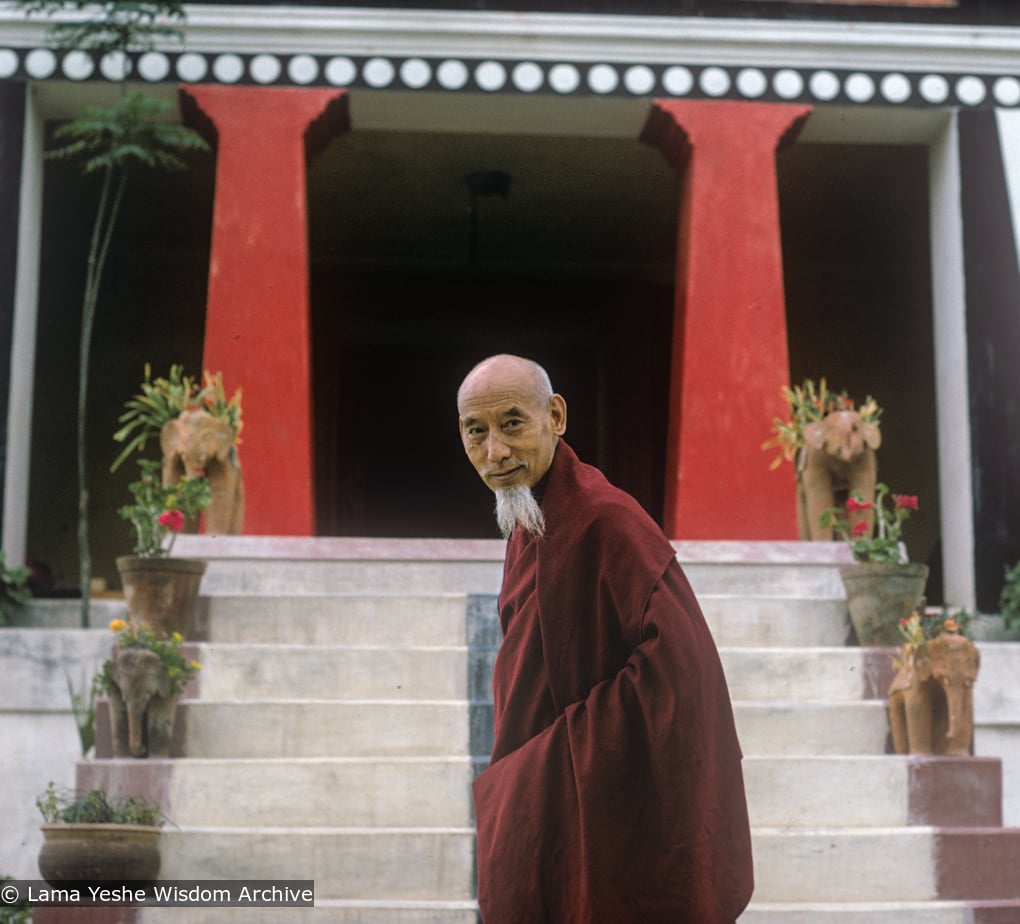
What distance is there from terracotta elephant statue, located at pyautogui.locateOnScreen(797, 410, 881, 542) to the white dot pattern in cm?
233

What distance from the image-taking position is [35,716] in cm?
645

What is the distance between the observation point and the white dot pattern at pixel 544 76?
8992 millimetres

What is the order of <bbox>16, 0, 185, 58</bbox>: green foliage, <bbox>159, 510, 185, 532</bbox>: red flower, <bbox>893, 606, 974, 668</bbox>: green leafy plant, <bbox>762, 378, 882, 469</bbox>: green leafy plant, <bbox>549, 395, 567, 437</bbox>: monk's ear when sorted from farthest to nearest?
<bbox>16, 0, 185, 58</bbox>: green foliage < <bbox>762, 378, 882, 469</bbox>: green leafy plant < <bbox>159, 510, 185, 532</bbox>: red flower < <bbox>893, 606, 974, 668</bbox>: green leafy plant < <bbox>549, 395, 567, 437</bbox>: monk's ear

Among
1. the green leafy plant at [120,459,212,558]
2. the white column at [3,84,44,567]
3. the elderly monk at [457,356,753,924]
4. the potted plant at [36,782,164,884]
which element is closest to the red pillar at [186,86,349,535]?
the white column at [3,84,44,567]

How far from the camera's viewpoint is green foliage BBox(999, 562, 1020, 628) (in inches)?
325

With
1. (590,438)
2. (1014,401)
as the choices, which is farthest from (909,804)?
(590,438)

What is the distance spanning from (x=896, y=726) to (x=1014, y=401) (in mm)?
3398

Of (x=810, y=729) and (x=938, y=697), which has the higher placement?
(x=938, y=697)

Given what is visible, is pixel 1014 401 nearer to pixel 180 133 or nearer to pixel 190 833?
pixel 180 133

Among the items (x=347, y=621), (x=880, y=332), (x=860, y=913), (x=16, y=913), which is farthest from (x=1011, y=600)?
(x=16, y=913)

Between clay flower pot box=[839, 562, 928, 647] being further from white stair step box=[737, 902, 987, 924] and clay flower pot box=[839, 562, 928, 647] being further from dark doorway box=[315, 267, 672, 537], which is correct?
dark doorway box=[315, 267, 672, 537]

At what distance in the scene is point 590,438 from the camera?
12734 millimetres

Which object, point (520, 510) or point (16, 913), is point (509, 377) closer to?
point (520, 510)

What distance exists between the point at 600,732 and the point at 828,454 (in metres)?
5.12
